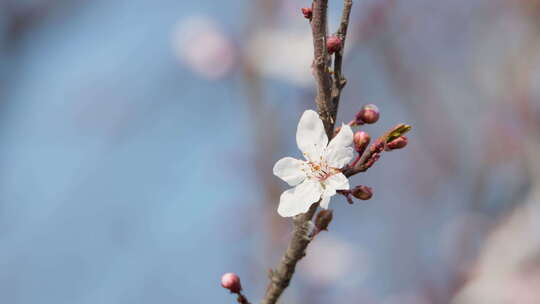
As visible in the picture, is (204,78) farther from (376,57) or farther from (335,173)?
(335,173)

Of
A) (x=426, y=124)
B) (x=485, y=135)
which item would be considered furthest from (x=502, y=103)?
(x=426, y=124)

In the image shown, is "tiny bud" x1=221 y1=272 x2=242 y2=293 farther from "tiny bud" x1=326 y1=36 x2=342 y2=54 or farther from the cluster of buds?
"tiny bud" x1=326 y1=36 x2=342 y2=54

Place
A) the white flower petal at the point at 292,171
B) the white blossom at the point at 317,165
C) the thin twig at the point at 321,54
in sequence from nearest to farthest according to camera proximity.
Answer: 1. the thin twig at the point at 321,54
2. the white blossom at the point at 317,165
3. the white flower petal at the point at 292,171

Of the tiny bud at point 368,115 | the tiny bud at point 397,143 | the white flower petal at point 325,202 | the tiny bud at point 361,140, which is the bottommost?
the white flower petal at point 325,202

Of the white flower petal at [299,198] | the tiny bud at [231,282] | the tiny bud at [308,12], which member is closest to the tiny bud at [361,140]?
the white flower petal at [299,198]

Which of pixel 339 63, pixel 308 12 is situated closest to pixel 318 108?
pixel 339 63

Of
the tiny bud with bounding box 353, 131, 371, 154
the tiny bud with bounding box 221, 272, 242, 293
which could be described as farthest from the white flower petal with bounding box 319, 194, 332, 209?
the tiny bud with bounding box 221, 272, 242, 293

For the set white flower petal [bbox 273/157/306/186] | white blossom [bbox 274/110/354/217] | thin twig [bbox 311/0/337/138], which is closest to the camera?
thin twig [bbox 311/0/337/138]

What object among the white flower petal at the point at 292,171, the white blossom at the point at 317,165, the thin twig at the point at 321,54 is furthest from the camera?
the white flower petal at the point at 292,171

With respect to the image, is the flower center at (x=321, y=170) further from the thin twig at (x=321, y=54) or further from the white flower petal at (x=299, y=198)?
the thin twig at (x=321, y=54)
